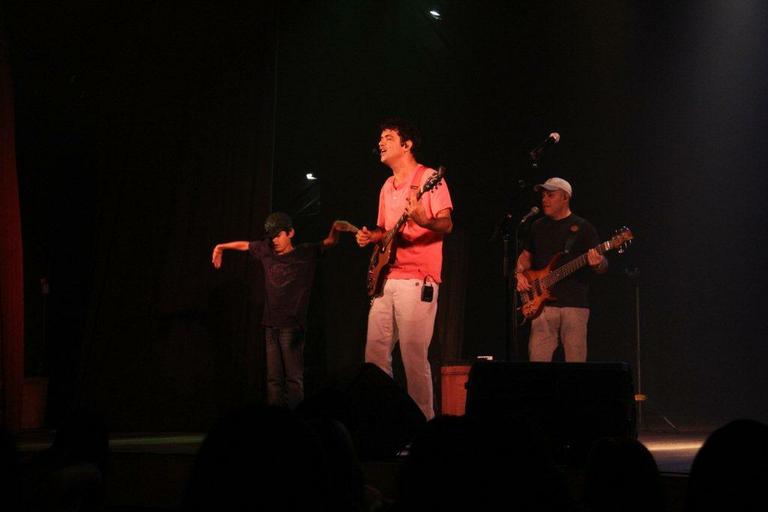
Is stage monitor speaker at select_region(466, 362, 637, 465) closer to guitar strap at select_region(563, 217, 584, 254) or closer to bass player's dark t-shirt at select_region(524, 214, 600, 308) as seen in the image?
bass player's dark t-shirt at select_region(524, 214, 600, 308)

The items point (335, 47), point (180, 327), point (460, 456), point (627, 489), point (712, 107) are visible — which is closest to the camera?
point (460, 456)

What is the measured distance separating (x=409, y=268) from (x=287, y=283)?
1.72m

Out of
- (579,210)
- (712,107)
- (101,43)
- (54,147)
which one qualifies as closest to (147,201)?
(101,43)

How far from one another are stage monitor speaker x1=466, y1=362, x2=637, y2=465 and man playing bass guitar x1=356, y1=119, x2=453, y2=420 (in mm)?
1610

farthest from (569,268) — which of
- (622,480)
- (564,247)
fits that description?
(622,480)

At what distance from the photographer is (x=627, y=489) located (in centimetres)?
263

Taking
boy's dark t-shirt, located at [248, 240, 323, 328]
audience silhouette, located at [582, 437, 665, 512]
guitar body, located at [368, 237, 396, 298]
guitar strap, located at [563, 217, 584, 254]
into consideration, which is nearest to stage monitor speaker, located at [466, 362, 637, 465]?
audience silhouette, located at [582, 437, 665, 512]

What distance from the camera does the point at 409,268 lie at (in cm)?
677

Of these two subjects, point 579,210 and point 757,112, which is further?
point 579,210

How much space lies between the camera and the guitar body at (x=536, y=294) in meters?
7.73

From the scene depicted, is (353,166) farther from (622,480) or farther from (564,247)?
(622,480)

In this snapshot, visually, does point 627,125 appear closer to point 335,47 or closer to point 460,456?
point 335,47

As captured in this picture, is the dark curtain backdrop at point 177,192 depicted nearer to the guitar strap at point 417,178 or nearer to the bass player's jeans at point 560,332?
the guitar strap at point 417,178

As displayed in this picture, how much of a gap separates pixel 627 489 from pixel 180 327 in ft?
21.9
